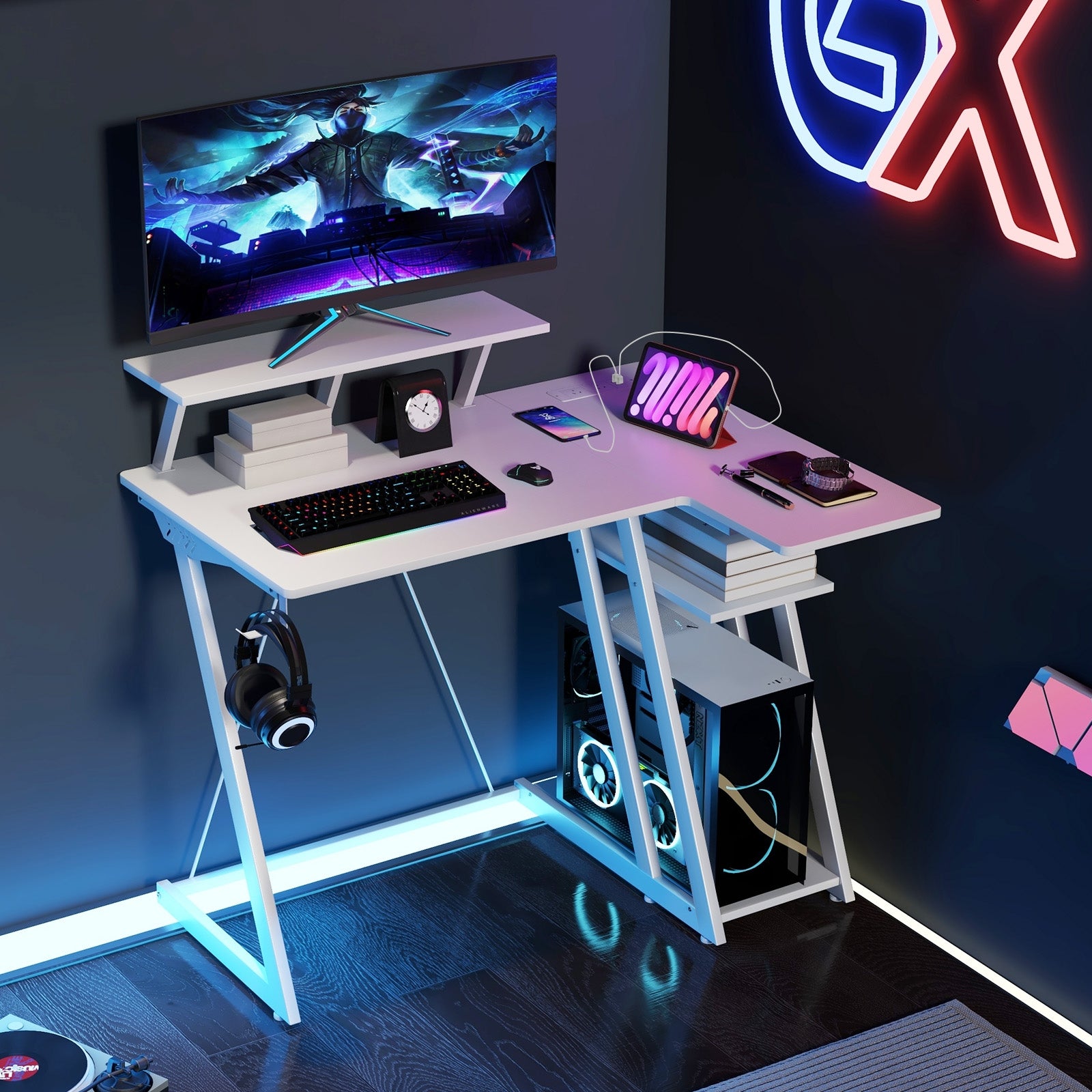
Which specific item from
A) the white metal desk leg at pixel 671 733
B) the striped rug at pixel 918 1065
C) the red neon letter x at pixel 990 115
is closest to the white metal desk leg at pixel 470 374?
the white metal desk leg at pixel 671 733

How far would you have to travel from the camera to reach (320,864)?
11.6 ft

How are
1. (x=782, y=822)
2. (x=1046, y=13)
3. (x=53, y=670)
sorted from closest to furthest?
(x=1046, y=13), (x=53, y=670), (x=782, y=822)

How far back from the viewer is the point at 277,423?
3.02 metres

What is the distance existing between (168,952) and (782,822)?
127 centimetres

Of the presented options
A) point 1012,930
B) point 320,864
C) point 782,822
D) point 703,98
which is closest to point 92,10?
point 703,98

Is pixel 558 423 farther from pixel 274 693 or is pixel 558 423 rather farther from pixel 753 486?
pixel 274 693

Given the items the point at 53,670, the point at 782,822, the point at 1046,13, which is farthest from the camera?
the point at 782,822

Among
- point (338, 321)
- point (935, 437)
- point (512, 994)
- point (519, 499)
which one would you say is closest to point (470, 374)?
point (338, 321)

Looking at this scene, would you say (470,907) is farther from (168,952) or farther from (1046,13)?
(1046,13)

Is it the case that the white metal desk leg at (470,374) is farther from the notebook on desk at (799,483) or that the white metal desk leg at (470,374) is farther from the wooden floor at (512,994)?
the wooden floor at (512,994)

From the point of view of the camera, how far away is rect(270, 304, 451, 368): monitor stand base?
3.02 meters

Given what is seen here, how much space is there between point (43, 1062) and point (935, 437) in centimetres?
194

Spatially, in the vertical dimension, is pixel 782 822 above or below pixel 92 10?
below

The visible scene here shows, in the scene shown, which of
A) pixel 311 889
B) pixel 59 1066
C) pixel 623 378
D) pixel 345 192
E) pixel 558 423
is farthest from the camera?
pixel 623 378
